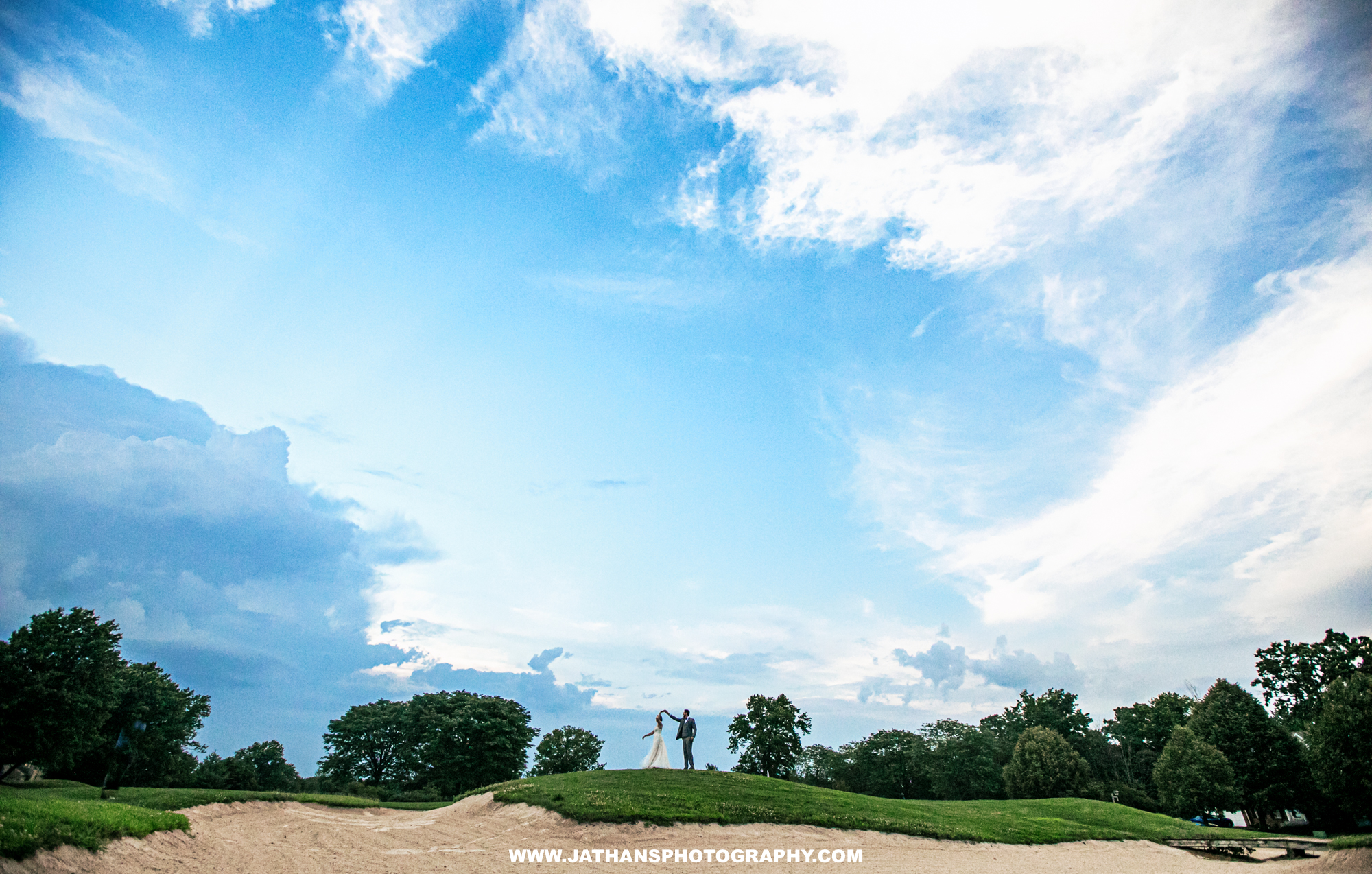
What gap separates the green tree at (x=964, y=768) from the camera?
69.2 meters

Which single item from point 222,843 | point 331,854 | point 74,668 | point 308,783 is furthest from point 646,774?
point 308,783

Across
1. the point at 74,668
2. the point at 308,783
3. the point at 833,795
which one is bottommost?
the point at 308,783

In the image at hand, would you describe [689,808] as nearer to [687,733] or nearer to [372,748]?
[687,733]

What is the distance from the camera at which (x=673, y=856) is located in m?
18.1

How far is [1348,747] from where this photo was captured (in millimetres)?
40906

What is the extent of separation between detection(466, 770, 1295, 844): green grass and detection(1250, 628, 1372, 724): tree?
3740cm

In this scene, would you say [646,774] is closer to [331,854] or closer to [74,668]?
[331,854]

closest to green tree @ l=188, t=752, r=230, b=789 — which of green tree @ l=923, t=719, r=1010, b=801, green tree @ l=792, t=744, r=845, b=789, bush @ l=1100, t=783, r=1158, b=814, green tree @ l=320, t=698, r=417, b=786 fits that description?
green tree @ l=320, t=698, r=417, b=786

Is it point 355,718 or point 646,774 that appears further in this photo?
point 355,718

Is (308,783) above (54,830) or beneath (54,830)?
beneath

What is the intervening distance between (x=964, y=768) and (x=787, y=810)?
192 ft

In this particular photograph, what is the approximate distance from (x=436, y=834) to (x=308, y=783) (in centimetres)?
5036

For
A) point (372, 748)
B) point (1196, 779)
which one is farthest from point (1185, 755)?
point (372, 748)

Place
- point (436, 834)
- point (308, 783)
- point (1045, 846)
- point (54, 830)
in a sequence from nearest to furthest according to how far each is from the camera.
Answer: point (54, 830) < point (436, 834) < point (1045, 846) < point (308, 783)
